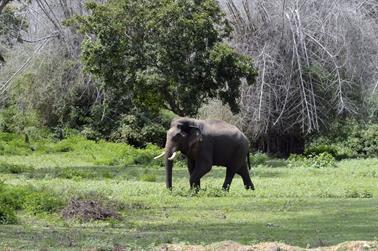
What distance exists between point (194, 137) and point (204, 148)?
456 mm

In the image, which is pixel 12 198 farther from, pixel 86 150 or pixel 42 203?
pixel 86 150

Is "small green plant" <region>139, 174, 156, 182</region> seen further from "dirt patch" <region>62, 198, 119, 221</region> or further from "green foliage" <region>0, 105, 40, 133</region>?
"green foliage" <region>0, 105, 40, 133</region>

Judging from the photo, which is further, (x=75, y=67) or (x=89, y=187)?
(x=75, y=67)

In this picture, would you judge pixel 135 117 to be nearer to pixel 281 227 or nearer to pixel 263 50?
pixel 263 50

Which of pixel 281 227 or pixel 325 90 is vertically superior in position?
pixel 325 90

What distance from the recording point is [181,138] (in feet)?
73.5

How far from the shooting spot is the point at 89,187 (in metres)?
22.9

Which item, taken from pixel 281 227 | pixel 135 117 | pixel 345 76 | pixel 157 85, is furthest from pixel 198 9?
pixel 281 227

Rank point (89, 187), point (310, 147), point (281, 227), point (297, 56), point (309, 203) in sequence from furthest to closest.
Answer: point (310, 147), point (297, 56), point (89, 187), point (309, 203), point (281, 227)

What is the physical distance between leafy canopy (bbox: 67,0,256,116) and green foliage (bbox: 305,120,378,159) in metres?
9.11

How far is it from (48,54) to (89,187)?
69.7ft

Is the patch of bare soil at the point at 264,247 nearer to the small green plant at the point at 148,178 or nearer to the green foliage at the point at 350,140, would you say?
the small green plant at the point at 148,178

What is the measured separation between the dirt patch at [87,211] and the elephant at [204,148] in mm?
5141

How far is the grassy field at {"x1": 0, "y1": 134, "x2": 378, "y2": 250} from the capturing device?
14.0m
